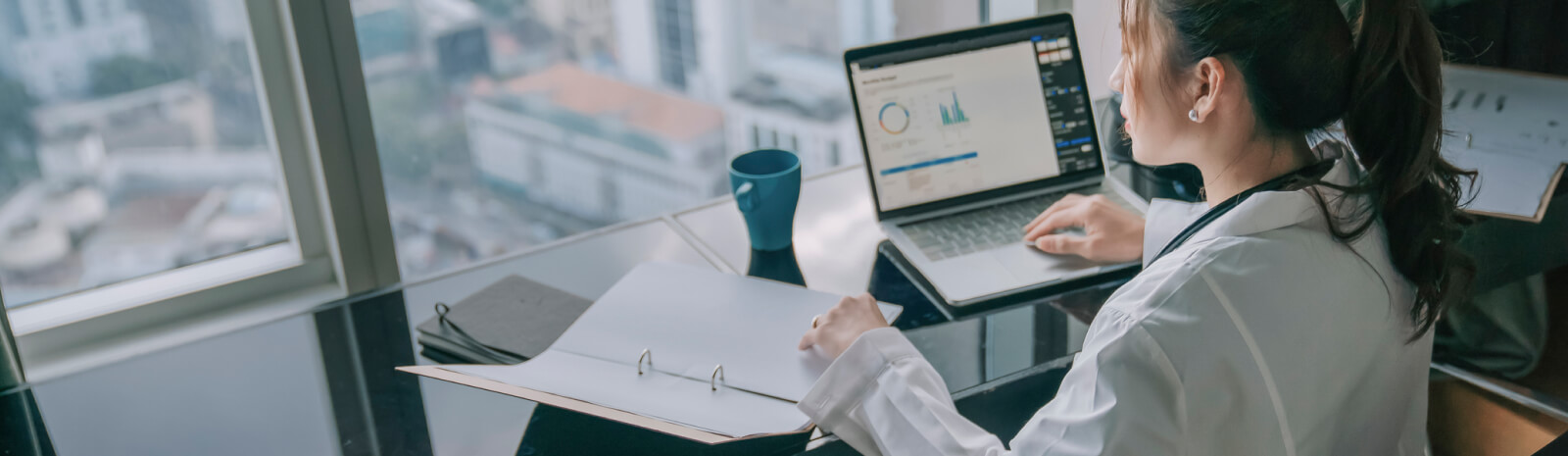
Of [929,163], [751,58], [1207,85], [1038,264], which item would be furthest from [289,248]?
[751,58]

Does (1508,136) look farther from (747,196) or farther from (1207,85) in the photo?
(747,196)

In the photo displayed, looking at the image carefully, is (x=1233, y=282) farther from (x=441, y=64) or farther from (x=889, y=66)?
(x=441, y=64)

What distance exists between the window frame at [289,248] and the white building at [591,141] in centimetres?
122

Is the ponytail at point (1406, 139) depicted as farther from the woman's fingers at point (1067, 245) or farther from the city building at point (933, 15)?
the city building at point (933, 15)

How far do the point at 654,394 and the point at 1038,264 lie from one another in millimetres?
511

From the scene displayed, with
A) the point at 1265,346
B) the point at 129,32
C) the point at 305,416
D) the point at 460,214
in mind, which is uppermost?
the point at 129,32

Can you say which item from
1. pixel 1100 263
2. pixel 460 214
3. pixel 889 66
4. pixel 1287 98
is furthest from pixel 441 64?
pixel 1287 98

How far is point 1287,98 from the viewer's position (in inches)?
29.8

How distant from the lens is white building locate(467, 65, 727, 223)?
268 cm

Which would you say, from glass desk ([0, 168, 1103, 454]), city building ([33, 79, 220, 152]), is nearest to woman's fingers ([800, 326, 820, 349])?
glass desk ([0, 168, 1103, 454])

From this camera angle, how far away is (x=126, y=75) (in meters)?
1.36

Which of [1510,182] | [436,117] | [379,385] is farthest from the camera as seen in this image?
[436,117]

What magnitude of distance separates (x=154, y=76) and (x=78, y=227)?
0.23 meters

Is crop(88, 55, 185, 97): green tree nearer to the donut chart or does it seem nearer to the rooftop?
the donut chart
